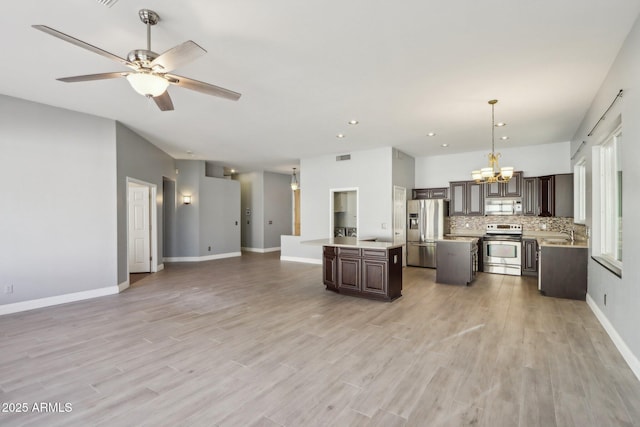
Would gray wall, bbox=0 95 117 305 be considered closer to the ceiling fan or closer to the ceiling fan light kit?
the ceiling fan

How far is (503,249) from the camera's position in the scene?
270 inches

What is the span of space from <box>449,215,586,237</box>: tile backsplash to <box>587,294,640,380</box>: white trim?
264 cm

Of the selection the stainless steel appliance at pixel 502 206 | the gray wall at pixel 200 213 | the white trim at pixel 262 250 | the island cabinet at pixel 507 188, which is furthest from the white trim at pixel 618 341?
the white trim at pixel 262 250

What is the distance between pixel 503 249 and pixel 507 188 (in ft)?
4.76

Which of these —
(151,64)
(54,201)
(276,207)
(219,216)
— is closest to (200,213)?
(219,216)

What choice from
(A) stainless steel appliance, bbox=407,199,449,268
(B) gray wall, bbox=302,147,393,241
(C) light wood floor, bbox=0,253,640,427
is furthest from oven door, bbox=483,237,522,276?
(B) gray wall, bbox=302,147,393,241

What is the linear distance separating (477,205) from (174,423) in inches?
294

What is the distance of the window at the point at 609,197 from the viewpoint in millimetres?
3592

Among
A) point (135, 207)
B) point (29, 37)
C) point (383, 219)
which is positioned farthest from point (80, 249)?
point (383, 219)

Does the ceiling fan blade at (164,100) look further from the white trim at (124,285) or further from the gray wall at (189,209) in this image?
the gray wall at (189,209)

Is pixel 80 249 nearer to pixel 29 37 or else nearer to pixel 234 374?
pixel 29 37

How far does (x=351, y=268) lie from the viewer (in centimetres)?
503

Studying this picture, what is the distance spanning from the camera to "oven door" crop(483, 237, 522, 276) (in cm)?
672

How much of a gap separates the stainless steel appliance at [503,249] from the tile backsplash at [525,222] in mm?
231
